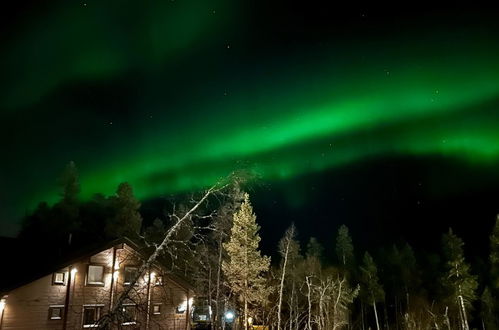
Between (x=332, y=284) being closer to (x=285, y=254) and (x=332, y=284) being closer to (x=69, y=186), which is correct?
(x=285, y=254)

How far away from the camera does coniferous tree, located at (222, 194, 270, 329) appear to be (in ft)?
123

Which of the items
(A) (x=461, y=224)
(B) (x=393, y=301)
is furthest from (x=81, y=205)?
(A) (x=461, y=224)

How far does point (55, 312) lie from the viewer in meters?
30.2

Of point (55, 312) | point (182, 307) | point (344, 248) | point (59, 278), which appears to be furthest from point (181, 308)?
point (344, 248)

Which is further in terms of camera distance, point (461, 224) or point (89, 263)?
point (461, 224)

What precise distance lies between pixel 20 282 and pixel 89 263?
523cm

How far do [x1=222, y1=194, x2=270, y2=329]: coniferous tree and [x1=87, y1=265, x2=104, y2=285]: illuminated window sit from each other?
10.3 meters

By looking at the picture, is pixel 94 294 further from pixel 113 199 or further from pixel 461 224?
pixel 461 224

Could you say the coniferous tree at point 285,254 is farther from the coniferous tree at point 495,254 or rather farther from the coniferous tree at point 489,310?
the coniferous tree at point 489,310

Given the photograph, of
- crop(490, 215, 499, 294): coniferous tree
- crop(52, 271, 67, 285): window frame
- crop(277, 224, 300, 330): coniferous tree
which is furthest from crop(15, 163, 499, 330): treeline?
crop(52, 271, 67, 285): window frame

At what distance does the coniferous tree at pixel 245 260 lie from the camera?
123 feet

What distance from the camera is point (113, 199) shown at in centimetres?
5750

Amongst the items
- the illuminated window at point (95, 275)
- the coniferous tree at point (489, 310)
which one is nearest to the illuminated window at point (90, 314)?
the illuminated window at point (95, 275)

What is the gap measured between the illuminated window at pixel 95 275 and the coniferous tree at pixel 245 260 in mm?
10328
